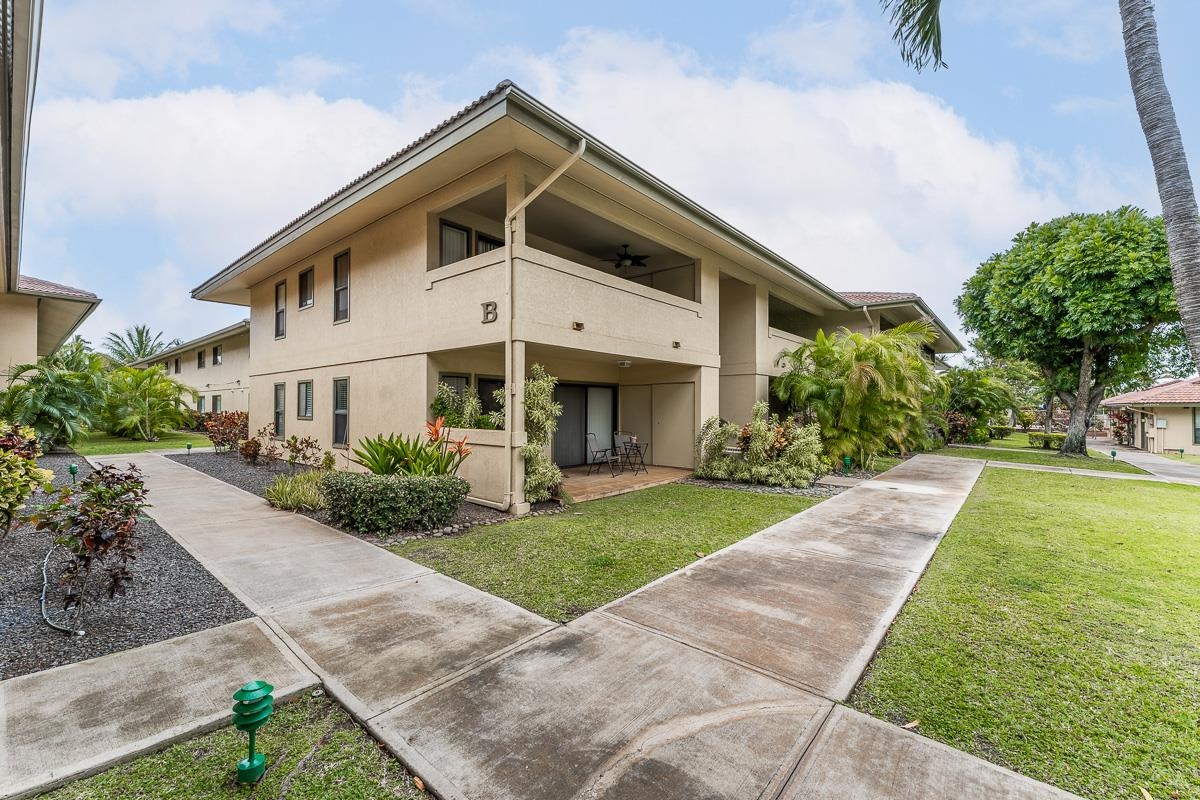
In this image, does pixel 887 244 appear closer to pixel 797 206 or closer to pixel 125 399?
pixel 797 206

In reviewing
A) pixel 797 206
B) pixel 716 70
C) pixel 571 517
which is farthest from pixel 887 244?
pixel 571 517

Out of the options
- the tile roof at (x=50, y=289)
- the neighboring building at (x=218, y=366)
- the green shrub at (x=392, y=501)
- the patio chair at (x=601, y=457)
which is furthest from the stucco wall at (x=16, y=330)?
the patio chair at (x=601, y=457)

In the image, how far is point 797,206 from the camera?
84.2ft

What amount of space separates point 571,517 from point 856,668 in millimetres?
4816

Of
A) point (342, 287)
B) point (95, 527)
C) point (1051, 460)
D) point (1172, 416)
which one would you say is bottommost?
point (1051, 460)

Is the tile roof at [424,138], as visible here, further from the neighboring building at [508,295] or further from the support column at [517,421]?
the support column at [517,421]

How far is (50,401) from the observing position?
13.8 meters

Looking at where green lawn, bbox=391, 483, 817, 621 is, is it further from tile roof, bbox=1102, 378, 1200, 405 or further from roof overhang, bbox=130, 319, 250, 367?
tile roof, bbox=1102, 378, 1200, 405

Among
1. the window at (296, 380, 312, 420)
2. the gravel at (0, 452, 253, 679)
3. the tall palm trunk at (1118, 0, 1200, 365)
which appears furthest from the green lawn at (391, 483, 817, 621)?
the window at (296, 380, 312, 420)

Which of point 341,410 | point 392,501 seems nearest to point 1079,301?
point 392,501

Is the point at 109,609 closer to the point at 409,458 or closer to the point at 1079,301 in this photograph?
the point at 409,458

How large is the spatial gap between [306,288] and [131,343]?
139ft

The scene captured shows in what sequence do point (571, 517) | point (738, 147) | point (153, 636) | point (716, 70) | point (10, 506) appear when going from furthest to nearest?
Answer: point (738, 147) < point (716, 70) < point (571, 517) < point (10, 506) < point (153, 636)

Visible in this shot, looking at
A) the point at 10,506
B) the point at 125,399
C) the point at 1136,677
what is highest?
the point at 125,399
